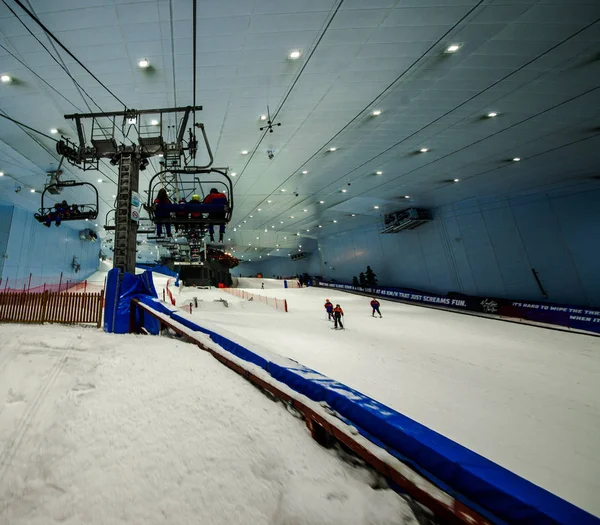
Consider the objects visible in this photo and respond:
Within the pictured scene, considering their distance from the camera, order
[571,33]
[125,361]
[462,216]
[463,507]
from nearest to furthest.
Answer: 1. [463,507]
2. [125,361]
3. [571,33]
4. [462,216]

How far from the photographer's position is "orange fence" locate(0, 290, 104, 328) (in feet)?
21.9

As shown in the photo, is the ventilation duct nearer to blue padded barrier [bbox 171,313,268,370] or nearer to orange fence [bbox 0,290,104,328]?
blue padded barrier [bbox 171,313,268,370]

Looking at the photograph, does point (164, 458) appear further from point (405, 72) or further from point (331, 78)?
point (405, 72)

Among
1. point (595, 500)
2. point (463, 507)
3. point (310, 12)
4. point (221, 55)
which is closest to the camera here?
point (463, 507)

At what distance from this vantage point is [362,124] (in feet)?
28.4

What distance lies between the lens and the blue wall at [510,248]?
12609 millimetres

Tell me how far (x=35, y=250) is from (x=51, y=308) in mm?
14491

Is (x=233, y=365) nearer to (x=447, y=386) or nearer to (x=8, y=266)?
(x=447, y=386)

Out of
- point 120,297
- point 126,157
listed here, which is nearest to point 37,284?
point 126,157

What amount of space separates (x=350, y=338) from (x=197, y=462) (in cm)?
740

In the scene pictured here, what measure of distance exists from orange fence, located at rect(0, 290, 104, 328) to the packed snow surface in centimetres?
364

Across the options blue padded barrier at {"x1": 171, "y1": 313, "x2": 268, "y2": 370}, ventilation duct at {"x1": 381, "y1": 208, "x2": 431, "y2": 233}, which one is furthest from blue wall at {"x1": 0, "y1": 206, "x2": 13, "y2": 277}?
ventilation duct at {"x1": 381, "y1": 208, "x2": 431, "y2": 233}

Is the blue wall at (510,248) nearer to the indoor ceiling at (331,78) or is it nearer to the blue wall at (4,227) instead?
the indoor ceiling at (331,78)

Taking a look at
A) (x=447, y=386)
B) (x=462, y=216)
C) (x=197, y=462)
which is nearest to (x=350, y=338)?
(x=447, y=386)
